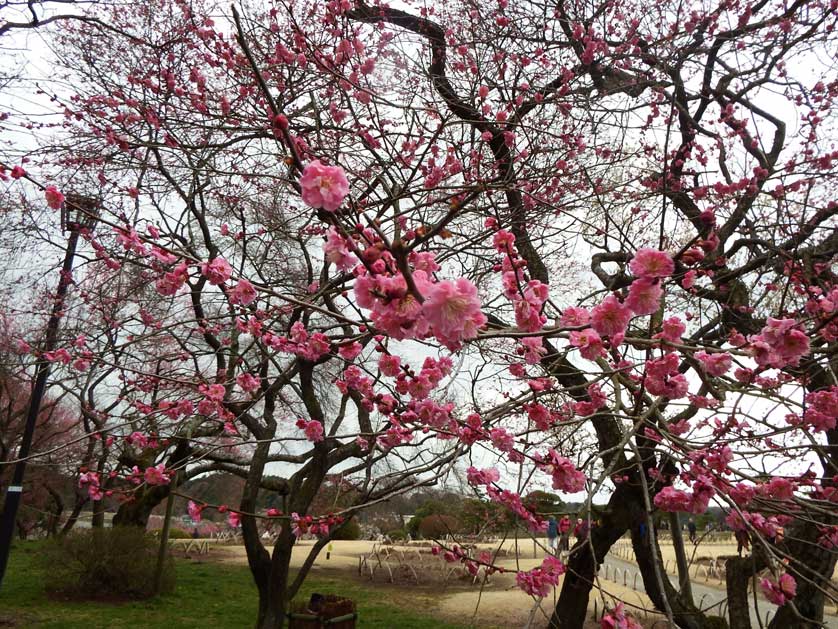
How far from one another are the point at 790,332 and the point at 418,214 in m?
2.59

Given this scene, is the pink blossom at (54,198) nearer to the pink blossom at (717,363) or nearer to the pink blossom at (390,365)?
the pink blossom at (390,365)

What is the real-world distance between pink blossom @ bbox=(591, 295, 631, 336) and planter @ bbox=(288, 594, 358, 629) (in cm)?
567

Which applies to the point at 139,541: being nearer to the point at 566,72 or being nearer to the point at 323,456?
the point at 323,456

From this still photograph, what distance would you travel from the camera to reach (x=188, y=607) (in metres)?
9.21

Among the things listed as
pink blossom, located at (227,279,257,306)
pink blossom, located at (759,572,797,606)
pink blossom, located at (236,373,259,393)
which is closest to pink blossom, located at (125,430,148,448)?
pink blossom, located at (236,373,259,393)

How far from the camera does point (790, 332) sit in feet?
5.06

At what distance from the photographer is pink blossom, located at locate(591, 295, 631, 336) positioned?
4.84 ft

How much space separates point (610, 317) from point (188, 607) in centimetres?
1009

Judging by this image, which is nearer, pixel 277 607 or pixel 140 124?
pixel 140 124

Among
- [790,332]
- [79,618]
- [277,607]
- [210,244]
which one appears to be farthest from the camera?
[79,618]

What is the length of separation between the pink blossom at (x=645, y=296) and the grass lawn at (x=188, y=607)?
8.52m

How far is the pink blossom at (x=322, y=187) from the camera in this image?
108 centimetres

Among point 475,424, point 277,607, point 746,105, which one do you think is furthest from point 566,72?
point 277,607

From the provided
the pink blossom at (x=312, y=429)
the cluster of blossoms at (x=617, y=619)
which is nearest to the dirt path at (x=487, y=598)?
the pink blossom at (x=312, y=429)
